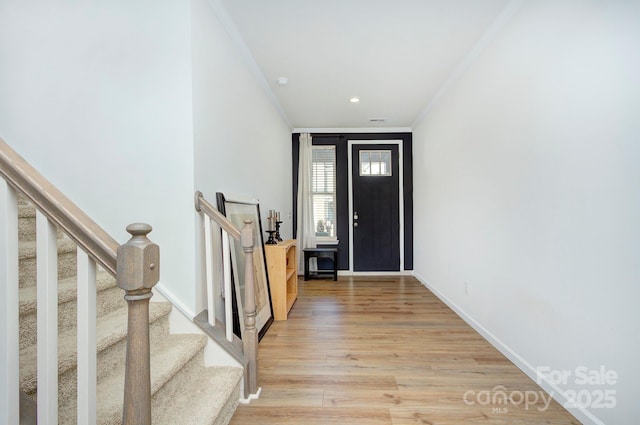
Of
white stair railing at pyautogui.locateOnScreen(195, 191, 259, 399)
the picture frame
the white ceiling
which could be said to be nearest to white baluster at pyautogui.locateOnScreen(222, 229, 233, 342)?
white stair railing at pyautogui.locateOnScreen(195, 191, 259, 399)

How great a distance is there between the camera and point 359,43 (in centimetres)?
275

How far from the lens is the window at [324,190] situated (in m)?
5.62

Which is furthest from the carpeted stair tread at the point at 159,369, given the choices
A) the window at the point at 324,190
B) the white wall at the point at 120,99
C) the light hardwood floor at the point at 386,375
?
the window at the point at 324,190

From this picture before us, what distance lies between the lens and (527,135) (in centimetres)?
210

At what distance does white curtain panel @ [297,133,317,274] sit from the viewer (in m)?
5.32

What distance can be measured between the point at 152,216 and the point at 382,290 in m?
3.40

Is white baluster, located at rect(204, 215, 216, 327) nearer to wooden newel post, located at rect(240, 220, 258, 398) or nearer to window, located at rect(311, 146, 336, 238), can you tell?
wooden newel post, located at rect(240, 220, 258, 398)

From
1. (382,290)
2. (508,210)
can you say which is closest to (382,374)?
(508,210)

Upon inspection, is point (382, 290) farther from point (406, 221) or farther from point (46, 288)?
point (46, 288)

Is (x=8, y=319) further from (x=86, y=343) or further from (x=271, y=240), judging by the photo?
(x=271, y=240)

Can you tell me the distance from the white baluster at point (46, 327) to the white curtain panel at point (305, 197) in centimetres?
452

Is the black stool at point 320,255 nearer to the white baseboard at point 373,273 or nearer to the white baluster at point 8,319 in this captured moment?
the white baseboard at point 373,273

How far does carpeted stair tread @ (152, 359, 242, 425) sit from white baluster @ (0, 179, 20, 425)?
0.73 m

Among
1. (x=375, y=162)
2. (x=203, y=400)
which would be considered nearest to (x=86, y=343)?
(x=203, y=400)
